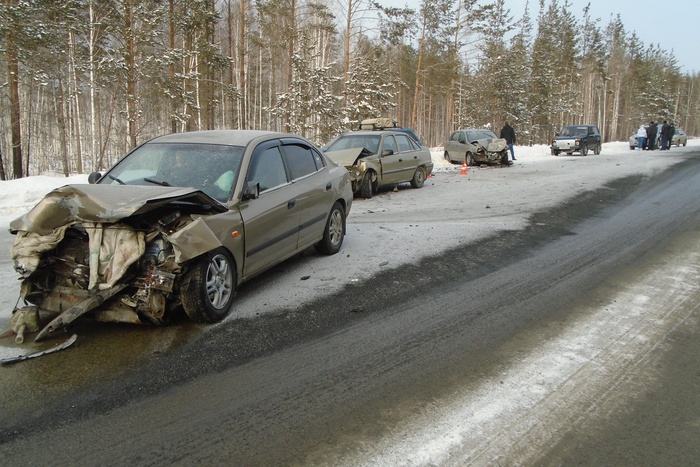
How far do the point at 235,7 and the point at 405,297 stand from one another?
3750 cm

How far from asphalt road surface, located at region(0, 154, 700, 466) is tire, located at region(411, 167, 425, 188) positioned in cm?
934

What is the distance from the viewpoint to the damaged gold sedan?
4086 mm

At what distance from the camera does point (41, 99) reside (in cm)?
3556

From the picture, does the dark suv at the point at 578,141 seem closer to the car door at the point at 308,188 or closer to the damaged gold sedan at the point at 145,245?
the car door at the point at 308,188

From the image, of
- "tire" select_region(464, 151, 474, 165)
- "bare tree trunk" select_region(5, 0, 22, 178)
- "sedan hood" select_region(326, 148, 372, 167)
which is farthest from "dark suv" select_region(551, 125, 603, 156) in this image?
"bare tree trunk" select_region(5, 0, 22, 178)

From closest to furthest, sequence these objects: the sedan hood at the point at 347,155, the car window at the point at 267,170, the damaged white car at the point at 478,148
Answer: the car window at the point at 267,170, the sedan hood at the point at 347,155, the damaged white car at the point at 478,148

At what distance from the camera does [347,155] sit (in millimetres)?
12867

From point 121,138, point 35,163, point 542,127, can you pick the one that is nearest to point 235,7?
point 121,138

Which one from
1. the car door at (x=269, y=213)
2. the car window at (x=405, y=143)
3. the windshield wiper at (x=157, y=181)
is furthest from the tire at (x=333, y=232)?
the car window at (x=405, y=143)

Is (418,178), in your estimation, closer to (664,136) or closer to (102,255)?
(102,255)

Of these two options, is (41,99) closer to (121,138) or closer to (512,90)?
(121,138)

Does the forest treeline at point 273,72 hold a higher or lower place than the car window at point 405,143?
higher

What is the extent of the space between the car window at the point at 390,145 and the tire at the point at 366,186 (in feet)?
3.46

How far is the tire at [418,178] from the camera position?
15023 mm
